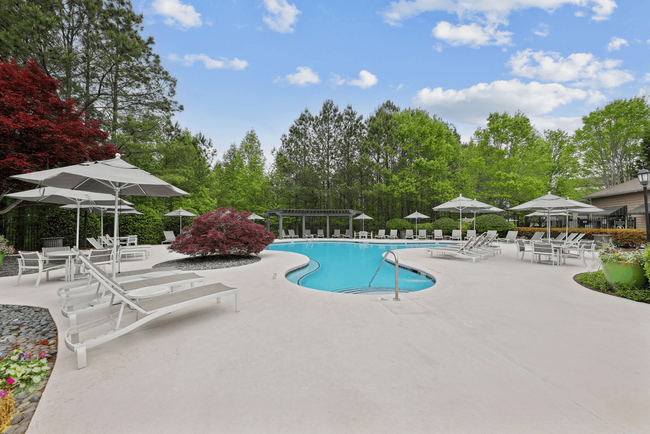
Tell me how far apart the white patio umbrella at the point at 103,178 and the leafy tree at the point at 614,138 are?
32.4m

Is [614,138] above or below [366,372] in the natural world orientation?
above

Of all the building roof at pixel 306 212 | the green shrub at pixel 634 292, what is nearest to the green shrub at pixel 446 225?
the building roof at pixel 306 212

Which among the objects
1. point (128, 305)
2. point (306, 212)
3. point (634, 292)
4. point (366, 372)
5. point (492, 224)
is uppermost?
point (306, 212)

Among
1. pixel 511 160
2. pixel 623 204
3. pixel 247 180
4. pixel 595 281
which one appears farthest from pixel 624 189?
pixel 247 180

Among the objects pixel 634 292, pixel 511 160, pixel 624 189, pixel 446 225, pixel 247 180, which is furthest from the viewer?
pixel 247 180

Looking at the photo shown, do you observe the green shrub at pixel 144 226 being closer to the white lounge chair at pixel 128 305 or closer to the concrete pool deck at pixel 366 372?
the concrete pool deck at pixel 366 372

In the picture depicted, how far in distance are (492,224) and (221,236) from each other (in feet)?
57.0

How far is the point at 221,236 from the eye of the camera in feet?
28.7

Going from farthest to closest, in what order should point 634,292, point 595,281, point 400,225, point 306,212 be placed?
point 400,225, point 306,212, point 595,281, point 634,292

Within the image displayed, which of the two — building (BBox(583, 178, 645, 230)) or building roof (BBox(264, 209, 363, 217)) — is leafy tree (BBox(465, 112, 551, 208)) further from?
building roof (BBox(264, 209, 363, 217))

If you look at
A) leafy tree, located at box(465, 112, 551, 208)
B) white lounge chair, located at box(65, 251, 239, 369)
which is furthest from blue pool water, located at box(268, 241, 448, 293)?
leafy tree, located at box(465, 112, 551, 208)

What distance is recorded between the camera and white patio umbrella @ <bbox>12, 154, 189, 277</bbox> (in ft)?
12.7

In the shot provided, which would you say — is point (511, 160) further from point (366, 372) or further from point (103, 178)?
point (103, 178)

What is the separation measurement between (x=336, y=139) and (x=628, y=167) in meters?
25.7
